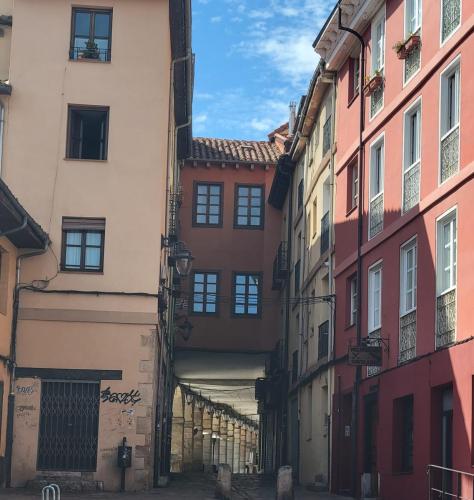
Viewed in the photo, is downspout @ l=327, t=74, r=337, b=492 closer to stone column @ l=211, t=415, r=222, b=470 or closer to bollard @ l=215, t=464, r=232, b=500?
bollard @ l=215, t=464, r=232, b=500

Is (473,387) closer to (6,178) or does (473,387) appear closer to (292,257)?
(6,178)

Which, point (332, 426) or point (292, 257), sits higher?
point (292, 257)

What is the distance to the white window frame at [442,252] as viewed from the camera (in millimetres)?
20047

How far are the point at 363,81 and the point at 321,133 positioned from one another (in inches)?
248

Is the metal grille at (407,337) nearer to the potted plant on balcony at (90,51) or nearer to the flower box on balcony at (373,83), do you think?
the flower box on balcony at (373,83)

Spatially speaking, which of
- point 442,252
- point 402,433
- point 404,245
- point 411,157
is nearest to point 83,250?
point 404,245

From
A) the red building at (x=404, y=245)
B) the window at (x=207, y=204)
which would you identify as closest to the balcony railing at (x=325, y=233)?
the red building at (x=404, y=245)

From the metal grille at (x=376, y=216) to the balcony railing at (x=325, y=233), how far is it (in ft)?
16.7

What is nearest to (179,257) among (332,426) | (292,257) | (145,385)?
(145,385)

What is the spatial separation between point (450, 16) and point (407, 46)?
213 centimetres

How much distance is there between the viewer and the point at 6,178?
27062 mm

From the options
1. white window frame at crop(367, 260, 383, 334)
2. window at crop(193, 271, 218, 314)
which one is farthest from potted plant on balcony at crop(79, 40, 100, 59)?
window at crop(193, 271, 218, 314)

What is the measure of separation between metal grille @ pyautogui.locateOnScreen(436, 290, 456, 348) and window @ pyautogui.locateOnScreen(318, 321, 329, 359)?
10.0 meters

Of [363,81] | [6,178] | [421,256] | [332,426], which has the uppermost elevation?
[363,81]
